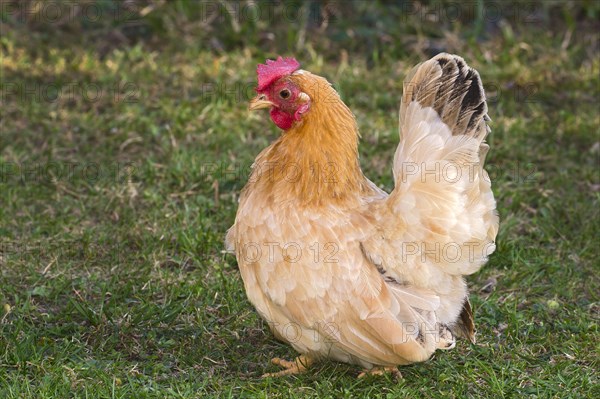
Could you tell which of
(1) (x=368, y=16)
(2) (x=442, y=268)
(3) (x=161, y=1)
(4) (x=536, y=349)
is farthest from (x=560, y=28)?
(2) (x=442, y=268)

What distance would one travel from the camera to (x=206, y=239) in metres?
5.53

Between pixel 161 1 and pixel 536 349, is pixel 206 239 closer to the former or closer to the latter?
pixel 536 349

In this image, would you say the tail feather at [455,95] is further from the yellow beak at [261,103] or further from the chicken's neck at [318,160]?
the yellow beak at [261,103]

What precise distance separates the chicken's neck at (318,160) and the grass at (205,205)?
2.99 feet

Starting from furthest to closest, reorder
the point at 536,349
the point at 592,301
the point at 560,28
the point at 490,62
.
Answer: the point at 560,28, the point at 490,62, the point at 592,301, the point at 536,349

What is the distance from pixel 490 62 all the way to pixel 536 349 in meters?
3.67

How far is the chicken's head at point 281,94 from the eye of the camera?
13.6ft

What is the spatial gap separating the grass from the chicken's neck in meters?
0.91

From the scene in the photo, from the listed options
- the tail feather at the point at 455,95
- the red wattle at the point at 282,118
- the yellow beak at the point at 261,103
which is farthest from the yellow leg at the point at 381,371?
the yellow beak at the point at 261,103

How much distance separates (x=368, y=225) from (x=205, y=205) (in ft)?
6.52

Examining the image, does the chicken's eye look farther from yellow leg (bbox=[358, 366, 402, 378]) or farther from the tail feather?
yellow leg (bbox=[358, 366, 402, 378])

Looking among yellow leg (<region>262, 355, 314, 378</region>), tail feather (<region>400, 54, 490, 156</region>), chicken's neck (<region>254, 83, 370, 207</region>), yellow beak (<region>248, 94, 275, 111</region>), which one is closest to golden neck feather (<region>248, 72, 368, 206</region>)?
chicken's neck (<region>254, 83, 370, 207</region>)

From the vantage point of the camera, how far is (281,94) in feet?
13.6

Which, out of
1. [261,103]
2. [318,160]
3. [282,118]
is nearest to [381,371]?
[318,160]
